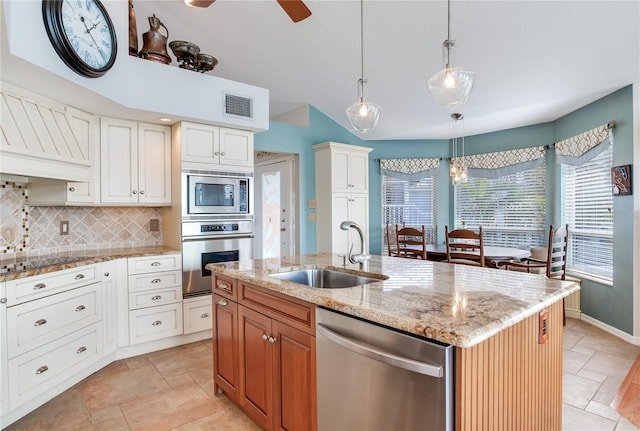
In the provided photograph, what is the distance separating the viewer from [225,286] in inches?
83.8

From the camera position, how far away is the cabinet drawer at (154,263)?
9.72ft

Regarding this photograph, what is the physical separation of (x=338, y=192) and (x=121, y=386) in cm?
314

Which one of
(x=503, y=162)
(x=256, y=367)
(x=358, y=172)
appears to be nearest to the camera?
(x=256, y=367)

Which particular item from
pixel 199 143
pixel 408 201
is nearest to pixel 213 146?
pixel 199 143

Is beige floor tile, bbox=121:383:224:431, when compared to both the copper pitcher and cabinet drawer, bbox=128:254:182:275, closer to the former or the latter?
cabinet drawer, bbox=128:254:182:275

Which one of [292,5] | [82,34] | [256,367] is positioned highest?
[292,5]

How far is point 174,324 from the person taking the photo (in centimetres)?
316

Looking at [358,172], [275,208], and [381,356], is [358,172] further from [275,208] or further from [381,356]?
[381,356]

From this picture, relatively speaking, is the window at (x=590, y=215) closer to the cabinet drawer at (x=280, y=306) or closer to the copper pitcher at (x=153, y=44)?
the cabinet drawer at (x=280, y=306)

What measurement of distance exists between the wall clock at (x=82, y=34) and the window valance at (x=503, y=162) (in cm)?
496

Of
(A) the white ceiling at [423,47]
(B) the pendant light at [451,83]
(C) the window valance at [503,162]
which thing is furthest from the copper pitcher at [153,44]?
(C) the window valance at [503,162]

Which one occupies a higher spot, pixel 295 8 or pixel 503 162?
pixel 295 8

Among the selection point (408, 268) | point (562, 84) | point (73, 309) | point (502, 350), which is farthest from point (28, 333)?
point (562, 84)

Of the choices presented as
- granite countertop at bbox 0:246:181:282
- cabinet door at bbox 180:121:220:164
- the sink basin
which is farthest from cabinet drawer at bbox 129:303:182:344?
the sink basin
